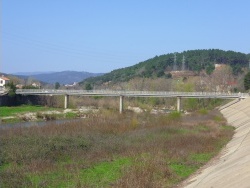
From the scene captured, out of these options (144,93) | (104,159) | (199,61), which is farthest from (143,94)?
(199,61)

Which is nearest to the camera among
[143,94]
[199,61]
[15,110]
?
[15,110]

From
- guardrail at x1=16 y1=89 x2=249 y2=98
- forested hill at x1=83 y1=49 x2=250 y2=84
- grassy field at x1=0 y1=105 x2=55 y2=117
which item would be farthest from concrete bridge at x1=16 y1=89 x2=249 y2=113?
forested hill at x1=83 y1=49 x2=250 y2=84

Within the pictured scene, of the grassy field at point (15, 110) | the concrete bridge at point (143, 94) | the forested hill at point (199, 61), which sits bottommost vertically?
the grassy field at point (15, 110)

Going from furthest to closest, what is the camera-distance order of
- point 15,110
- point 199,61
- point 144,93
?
1. point 199,61
2. point 144,93
3. point 15,110

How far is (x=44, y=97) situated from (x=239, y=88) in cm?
4543

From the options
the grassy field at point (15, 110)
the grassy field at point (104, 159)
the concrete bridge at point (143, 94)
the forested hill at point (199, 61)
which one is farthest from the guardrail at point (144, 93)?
the forested hill at point (199, 61)

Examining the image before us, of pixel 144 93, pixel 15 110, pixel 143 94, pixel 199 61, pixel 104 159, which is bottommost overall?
pixel 15 110

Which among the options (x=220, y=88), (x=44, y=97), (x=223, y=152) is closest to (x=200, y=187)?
(x=223, y=152)

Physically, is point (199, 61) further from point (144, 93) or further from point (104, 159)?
point (104, 159)

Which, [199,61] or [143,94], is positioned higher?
[199,61]

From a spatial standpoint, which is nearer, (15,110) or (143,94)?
(15,110)

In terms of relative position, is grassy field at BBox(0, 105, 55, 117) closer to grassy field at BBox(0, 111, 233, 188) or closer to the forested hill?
grassy field at BBox(0, 111, 233, 188)

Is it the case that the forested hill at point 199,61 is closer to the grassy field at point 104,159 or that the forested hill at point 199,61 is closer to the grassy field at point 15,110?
the grassy field at point 15,110

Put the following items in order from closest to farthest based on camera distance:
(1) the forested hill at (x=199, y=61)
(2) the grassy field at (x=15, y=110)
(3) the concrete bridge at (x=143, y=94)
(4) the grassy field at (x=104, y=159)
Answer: (4) the grassy field at (x=104, y=159) → (2) the grassy field at (x=15, y=110) → (3) the concrete bridge at (x=143, y=94) → (1) the forested hill at (x=199, y=61)
